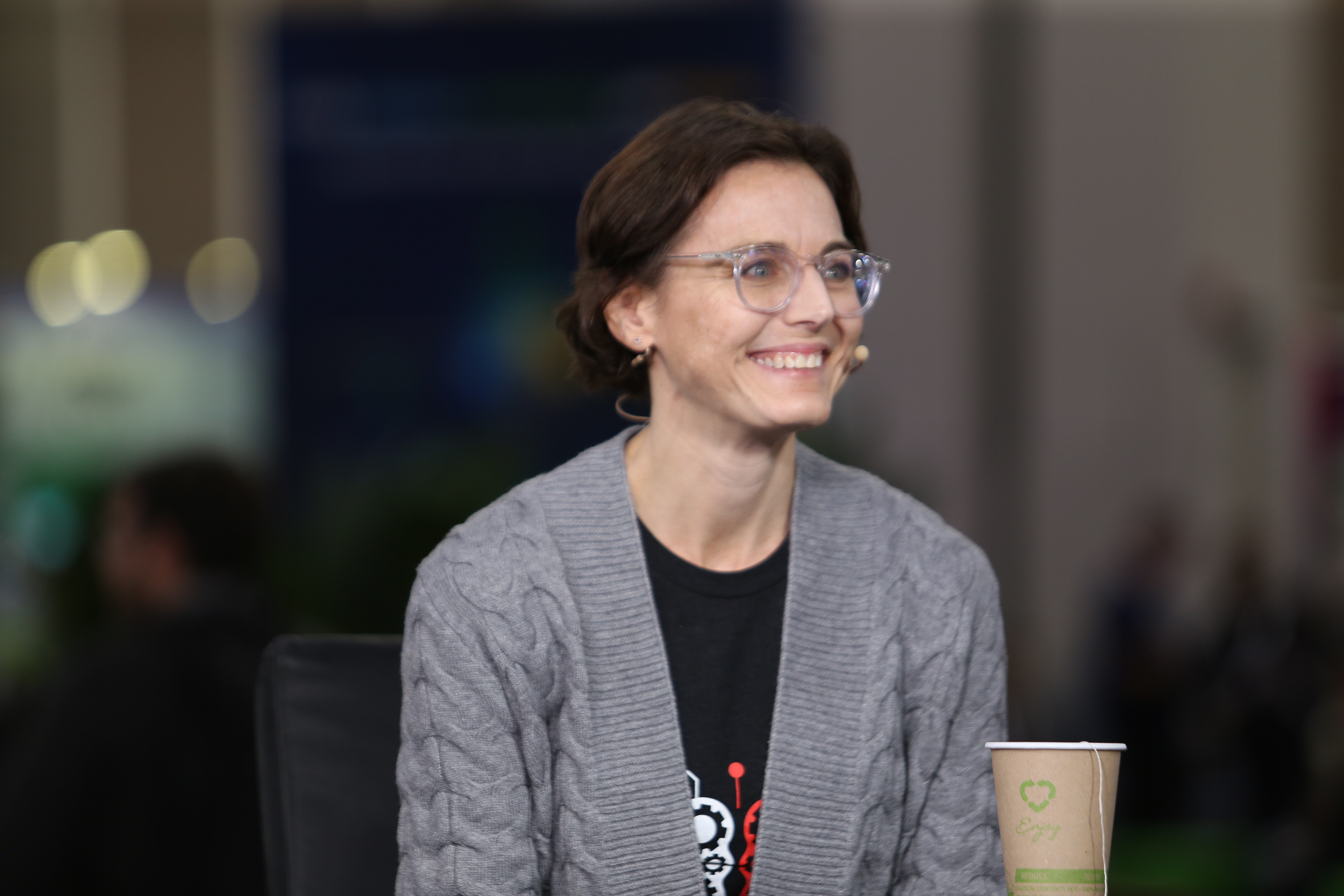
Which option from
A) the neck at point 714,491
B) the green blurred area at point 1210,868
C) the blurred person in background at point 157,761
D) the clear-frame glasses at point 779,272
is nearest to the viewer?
the clear-frame glasses at point 779,272

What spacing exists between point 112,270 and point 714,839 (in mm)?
6864

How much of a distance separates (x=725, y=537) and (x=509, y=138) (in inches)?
135

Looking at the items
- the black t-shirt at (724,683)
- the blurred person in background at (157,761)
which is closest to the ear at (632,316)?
the black t-shirt at (724,683)

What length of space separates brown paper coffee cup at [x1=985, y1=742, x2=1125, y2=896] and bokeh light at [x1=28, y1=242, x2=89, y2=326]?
633cm

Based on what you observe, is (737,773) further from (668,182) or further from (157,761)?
(157,761)

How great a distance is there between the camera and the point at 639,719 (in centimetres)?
153

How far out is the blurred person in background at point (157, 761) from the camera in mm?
2453

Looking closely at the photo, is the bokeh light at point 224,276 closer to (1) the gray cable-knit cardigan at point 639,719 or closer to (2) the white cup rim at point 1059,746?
(1) the gray cable-knit cardigan at point 639,719

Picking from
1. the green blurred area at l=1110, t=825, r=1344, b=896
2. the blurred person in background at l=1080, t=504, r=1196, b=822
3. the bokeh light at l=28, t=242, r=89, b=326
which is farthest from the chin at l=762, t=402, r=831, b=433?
the bokeh light at l=28, t=242, r=89, b=326

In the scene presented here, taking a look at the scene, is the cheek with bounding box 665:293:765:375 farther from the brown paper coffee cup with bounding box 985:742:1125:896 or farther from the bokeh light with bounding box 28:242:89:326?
the bokeh light with bounding box 28:242:89:326

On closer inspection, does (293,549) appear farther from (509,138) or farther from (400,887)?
(400,887)

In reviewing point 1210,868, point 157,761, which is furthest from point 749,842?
point 1210,868

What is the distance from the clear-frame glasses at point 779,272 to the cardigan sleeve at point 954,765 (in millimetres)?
375

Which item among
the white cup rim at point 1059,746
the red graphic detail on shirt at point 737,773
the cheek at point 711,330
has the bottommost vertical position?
the red graphic detail on shirt at point 737,773
